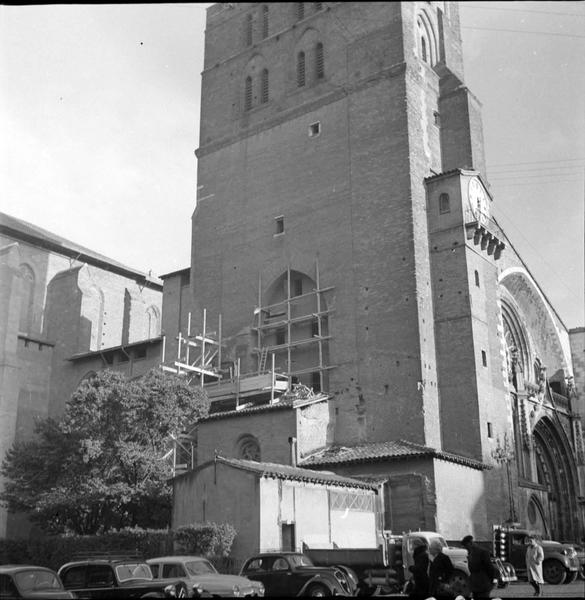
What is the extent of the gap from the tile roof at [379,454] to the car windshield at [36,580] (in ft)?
49.2

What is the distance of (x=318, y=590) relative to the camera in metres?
12.9

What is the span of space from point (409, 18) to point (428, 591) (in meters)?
22.0

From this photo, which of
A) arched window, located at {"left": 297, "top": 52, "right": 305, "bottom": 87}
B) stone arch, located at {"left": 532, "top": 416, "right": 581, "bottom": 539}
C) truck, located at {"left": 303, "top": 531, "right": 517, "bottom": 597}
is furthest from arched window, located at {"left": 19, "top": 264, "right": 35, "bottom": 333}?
truck, located at {"left": 303, "top": 531, "right": 517, "bottom": 597}

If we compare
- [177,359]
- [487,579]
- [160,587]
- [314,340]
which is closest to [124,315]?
[177,359]

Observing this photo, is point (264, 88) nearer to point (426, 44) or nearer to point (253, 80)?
point (253, 80)

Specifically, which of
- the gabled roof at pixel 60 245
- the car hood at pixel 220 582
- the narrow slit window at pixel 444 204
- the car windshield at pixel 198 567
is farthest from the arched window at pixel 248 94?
the car hood at pixel 220 582

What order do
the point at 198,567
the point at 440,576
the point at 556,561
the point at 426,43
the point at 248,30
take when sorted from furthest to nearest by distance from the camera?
the point at 248,30 < the point at 426,43 < the point at 556,561 < the point at 198,567 < the point at 440,576

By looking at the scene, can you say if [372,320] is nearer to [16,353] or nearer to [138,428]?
[138,428]

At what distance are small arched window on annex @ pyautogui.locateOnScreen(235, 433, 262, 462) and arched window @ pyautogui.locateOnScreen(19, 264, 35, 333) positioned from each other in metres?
19.2

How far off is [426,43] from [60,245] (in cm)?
2444

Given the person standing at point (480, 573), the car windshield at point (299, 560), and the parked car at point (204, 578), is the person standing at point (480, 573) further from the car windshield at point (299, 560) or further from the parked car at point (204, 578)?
the car windshield at point (299, 560)

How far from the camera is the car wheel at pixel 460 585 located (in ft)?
36.4

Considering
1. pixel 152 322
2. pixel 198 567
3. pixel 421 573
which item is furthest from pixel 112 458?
pixel 152 322

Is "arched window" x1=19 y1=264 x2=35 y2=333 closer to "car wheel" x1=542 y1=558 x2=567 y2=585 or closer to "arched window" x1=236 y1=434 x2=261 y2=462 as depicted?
"arched window" x1=236 y1=434 x2=261 y2=462
